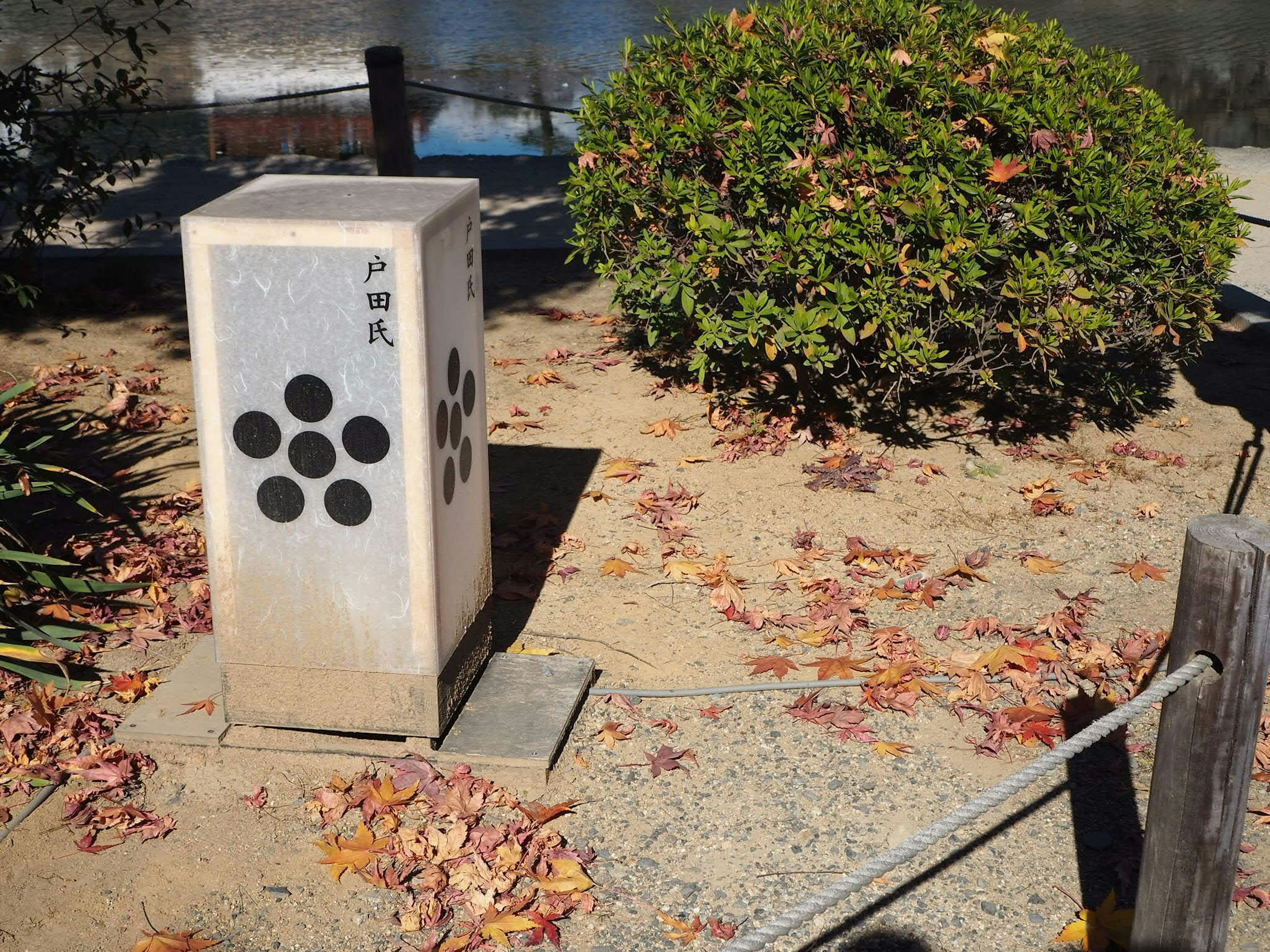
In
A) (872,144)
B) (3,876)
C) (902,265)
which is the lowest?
(3,876)

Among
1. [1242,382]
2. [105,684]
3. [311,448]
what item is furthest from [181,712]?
[1242,382]

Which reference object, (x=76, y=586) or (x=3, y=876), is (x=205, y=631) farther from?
(x=3, y=876)

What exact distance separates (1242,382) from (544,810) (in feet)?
16.5

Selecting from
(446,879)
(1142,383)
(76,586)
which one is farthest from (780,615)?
(1142,383)

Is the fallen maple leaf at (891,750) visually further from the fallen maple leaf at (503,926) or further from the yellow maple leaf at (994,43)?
the yellow maple leaf at (994,43)

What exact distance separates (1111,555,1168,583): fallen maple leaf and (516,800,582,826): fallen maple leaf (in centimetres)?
249

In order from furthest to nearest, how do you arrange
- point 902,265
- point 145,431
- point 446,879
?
point 145,431 → point 902,265 → point 446,879

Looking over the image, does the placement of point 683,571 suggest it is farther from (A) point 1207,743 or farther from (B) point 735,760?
(A) point 1207,743

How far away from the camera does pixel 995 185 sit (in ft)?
17.6

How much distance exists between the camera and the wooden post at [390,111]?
8492mm

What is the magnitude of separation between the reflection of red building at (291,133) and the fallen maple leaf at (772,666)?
861cm

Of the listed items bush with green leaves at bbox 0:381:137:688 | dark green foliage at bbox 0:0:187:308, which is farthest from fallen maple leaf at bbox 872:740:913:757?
dark green foliage at bbox 0:0:187:308

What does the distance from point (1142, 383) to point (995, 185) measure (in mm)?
1966

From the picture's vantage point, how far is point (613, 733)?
408 centimetres
